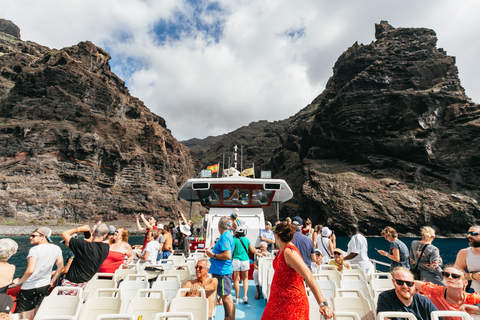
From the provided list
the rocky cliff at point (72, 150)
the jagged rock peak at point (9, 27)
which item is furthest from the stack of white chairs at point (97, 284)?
the jagged rock peak at point (9, 27)

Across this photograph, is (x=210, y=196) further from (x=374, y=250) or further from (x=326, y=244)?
(x=374, y=250)

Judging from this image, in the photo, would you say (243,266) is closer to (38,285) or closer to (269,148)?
(38,285)

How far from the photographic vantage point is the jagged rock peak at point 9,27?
131125 mm

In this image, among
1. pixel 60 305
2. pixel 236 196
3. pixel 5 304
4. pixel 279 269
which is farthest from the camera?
pixel 236 196

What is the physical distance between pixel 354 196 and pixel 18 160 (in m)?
66.4

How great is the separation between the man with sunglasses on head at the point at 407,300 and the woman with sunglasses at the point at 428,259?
184 cm

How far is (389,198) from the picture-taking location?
142 feet

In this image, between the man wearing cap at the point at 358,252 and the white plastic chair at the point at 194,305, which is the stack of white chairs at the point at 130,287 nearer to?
the white plastic chair at the point at 194,305

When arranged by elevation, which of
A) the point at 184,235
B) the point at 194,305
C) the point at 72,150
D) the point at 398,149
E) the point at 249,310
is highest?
the point at 72,150

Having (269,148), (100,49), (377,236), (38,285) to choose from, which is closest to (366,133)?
(377,236)

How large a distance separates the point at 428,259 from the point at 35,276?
6218 mm

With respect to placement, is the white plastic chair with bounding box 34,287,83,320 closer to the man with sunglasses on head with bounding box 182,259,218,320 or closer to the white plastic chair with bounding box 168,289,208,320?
the white plastic chair with bounding box 168,289,208,320

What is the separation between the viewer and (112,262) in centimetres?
475

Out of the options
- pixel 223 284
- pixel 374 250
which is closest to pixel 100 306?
pixel 223 284
